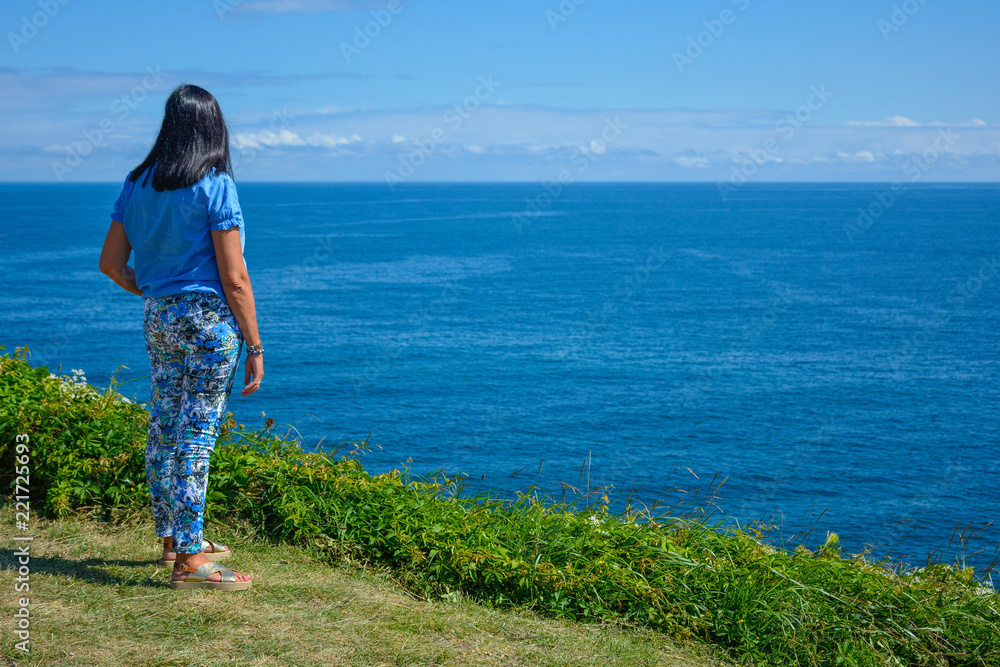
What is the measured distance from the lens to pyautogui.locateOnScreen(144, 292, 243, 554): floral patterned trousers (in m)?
3.75

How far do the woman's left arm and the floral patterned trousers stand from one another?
27 cm

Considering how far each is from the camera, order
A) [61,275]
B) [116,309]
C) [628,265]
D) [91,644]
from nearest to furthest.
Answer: [91,644] → [116,309] → [61,275] → [628,265]

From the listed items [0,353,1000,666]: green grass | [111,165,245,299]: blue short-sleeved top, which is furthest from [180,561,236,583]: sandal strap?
[111,165,245,299]: blue short-sleeved top

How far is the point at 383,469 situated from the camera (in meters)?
25.6

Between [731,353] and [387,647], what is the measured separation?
45.5 m

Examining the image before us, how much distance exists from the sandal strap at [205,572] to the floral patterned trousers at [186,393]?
84mm

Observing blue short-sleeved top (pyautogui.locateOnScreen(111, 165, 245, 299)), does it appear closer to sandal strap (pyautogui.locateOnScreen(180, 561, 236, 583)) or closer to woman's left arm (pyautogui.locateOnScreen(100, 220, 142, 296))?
woman's left arm (pyautogui.locateOnScreen(100, 220, 142, 296))

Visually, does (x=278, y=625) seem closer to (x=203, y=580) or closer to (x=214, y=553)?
(x=203, y=580)

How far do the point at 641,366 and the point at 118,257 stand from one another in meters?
40.7

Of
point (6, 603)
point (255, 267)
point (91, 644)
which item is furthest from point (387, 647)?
point (255, 267)

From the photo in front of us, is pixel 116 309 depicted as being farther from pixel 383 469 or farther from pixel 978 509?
pixel 978 509

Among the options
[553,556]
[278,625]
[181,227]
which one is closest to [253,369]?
[181,227]

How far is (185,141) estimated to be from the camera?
12.2ft

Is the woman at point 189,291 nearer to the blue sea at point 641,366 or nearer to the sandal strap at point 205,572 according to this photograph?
the sandal strap at point 205,572
